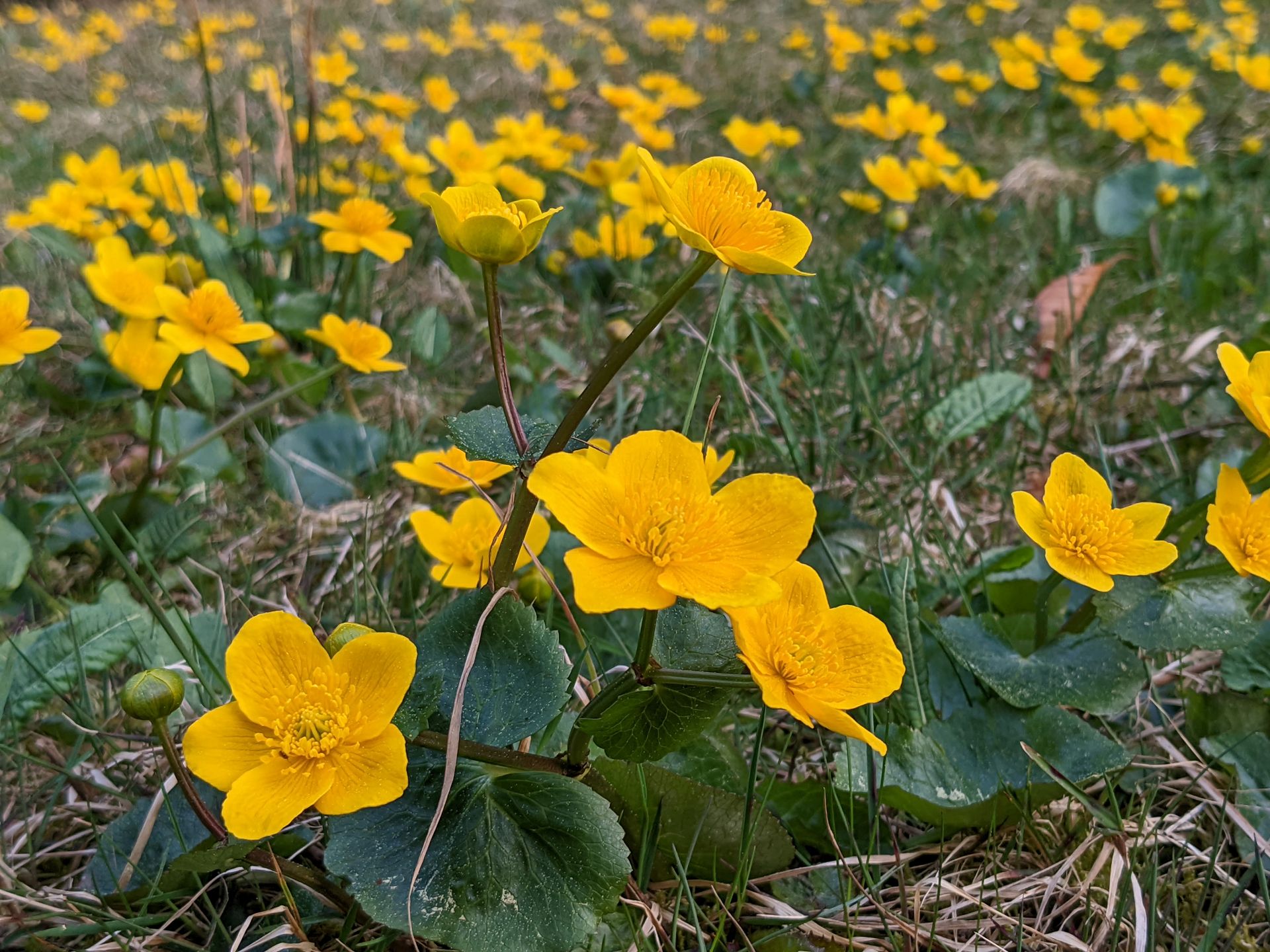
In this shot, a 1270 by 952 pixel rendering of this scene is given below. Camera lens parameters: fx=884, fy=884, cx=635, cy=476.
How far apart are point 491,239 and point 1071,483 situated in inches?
31.7

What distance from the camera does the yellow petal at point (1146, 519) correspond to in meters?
1.10

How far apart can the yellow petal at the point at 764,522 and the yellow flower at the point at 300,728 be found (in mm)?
308

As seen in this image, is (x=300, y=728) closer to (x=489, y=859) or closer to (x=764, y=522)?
(x=489, y=859)

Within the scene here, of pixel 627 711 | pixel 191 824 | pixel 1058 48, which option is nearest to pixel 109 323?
pixel 191 824

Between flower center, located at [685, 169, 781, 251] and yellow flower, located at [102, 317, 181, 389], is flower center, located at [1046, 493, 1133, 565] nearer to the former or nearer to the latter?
flower center, located at [685, 169, 781, 251]

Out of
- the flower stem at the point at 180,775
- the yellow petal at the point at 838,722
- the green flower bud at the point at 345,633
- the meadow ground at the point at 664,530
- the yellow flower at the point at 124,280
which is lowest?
the meadow ground at the point at 664,530

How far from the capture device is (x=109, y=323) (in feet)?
7.22

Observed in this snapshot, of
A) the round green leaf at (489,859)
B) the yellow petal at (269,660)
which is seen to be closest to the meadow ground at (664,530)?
the round green leaf at (489,859)

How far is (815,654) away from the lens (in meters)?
0.86

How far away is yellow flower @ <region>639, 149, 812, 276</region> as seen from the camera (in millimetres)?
878

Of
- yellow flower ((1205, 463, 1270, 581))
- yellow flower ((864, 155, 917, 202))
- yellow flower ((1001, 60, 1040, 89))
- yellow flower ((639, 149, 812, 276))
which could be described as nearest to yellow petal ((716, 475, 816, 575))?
yellow flower ((639, 149, 812, 276))

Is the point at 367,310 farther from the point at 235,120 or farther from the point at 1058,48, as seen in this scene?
the point at 1058,48

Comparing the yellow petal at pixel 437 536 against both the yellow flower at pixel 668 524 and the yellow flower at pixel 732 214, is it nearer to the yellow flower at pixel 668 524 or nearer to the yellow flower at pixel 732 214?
the yellow flower at pixel 668 524

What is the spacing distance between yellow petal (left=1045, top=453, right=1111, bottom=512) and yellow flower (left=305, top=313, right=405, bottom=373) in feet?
3.81
